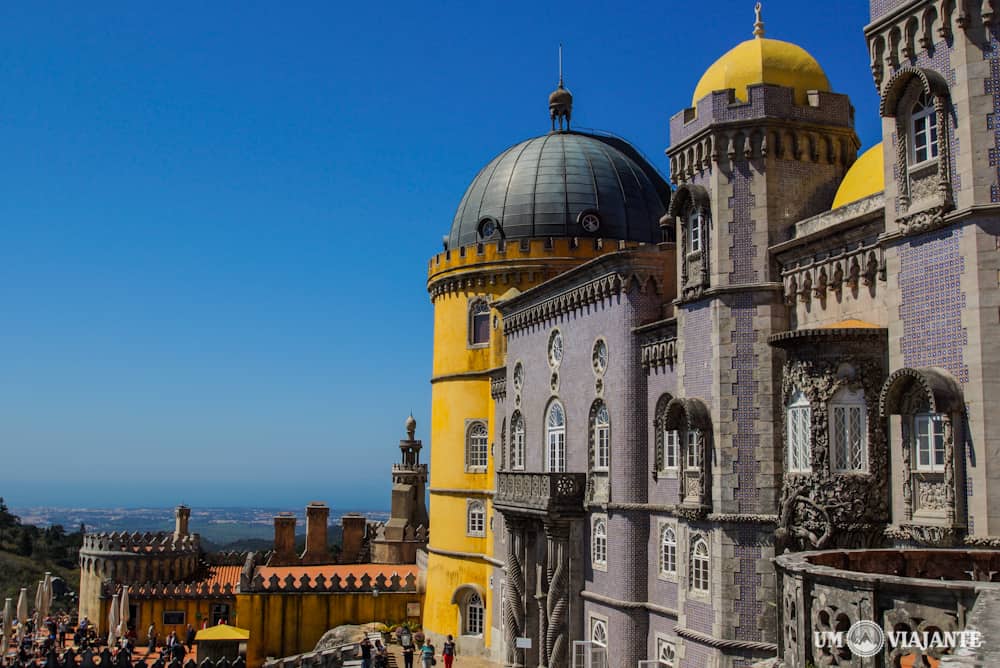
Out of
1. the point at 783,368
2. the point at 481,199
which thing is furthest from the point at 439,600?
the point at 783,368

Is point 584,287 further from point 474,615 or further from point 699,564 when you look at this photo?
point 474,615

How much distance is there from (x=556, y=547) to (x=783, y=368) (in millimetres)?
12449

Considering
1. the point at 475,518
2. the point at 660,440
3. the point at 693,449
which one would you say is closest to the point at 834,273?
the point at 693,449

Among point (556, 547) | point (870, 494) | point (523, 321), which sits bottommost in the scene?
point (556, 547)

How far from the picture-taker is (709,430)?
24.7 m

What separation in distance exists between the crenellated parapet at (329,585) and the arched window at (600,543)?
1908 cm

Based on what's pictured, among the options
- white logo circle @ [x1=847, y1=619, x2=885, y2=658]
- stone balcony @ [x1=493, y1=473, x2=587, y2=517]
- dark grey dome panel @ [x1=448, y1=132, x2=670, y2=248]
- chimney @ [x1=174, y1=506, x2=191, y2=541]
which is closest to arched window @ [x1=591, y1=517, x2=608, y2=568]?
stone balcony @ [x1=493, y1=473, x2=587, y2=517]

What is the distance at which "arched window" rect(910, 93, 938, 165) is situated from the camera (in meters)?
18.8

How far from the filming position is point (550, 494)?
1268 inches

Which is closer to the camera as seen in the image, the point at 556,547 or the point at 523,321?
the point at 556,547

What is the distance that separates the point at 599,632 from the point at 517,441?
9.47 m

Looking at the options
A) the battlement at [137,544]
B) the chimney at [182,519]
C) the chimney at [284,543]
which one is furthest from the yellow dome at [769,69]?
the chimney at [182,519]

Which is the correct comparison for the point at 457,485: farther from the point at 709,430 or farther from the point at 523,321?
the point at 709,430

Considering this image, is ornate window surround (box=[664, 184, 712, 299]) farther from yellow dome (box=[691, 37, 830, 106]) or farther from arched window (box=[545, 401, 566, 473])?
arched window (box=[545, 401, 566, 473])
